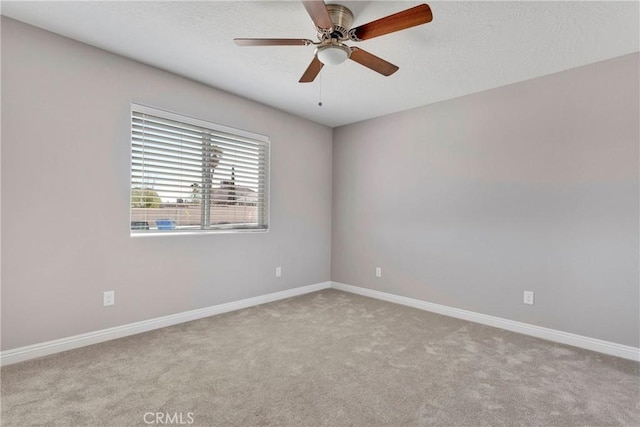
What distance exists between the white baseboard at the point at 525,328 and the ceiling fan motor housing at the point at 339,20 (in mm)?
2937

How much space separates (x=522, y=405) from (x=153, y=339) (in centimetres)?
273

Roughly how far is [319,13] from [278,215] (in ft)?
Answer: 8.56

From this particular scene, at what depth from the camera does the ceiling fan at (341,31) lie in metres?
1.66

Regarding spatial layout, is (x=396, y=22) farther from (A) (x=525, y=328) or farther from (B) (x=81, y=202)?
(A) (x=525, y=328)

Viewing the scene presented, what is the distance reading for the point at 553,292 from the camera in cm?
282

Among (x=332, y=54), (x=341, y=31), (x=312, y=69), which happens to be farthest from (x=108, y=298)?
(x=341, y=31)

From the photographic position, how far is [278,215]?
13.1 ft

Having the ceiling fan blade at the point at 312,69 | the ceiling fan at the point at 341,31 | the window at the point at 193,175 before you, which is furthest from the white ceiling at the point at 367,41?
the window at the point at 193,175

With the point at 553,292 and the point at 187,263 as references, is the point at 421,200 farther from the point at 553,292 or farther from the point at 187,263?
the point at 187,263

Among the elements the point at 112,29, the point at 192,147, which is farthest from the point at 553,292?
the point at 112,29

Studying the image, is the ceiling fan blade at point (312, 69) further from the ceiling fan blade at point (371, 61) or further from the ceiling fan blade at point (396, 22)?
the ceiling fan blade at point (396, 22)

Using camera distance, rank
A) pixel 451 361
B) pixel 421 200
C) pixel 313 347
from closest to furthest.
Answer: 1. pixel 451 361
2. pixel 313 347
3. pixel 421 200

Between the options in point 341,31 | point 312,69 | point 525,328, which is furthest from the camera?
point 525,328

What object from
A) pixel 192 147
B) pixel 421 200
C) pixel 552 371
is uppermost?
pixel 192 147
